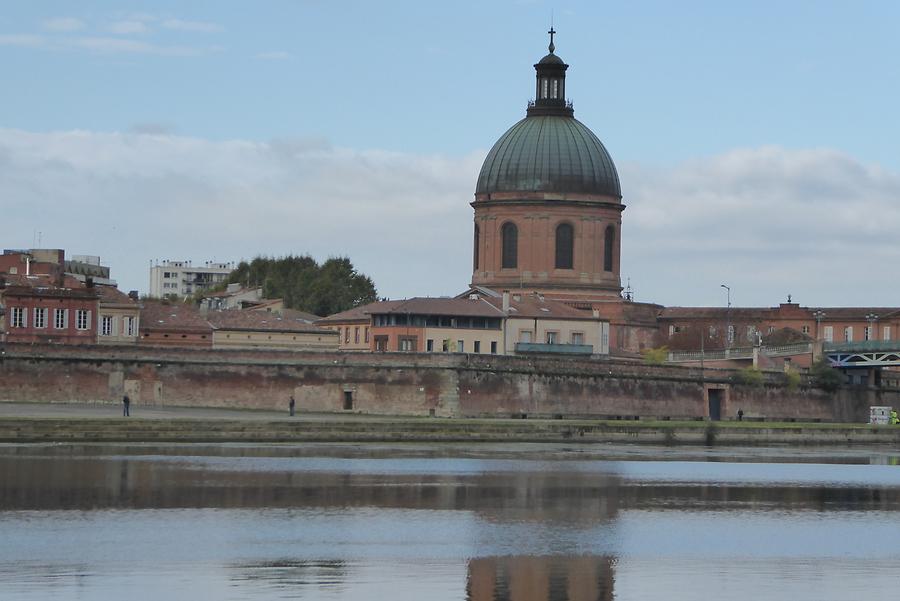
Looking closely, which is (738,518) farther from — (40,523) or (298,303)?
(298,303)

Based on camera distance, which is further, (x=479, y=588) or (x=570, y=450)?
(x=570, y=450)

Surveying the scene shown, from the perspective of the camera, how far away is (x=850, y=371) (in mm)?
114688

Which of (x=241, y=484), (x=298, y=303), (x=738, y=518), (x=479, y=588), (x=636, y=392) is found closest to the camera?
(x=479, y=588)

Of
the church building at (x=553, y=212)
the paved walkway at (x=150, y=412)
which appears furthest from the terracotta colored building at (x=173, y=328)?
the church building at (x=553, y=212)

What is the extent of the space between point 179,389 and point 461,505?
40.7 m

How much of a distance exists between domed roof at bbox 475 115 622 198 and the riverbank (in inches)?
1112

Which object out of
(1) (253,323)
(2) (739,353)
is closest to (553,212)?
(2) (739,353)

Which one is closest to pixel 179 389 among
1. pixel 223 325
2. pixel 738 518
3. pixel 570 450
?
pixel 223 325

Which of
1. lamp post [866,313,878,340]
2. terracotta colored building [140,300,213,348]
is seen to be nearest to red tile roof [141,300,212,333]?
terracotta colored building [140,300,213,348]

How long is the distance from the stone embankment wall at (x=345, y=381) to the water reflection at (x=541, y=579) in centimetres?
4987

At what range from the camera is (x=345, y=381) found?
92.0 m

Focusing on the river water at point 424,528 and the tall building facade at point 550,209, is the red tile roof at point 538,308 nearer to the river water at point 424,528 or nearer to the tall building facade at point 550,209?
the tall building facade at point 550,209

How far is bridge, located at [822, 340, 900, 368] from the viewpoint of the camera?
111625 millimetres

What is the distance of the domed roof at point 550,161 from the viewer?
11744 centimetres
